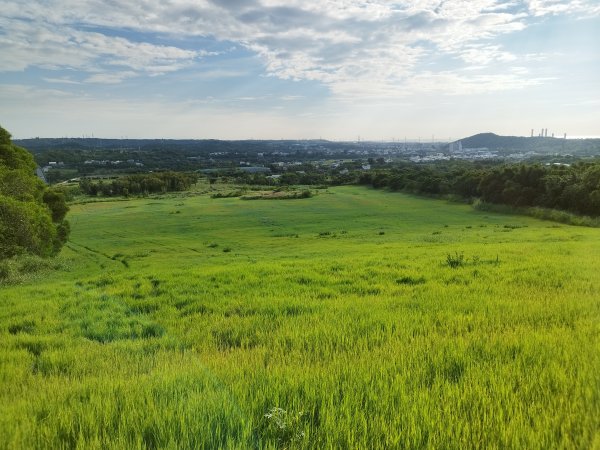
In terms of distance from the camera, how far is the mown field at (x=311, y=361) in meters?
3.45

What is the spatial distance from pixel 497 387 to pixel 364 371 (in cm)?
133

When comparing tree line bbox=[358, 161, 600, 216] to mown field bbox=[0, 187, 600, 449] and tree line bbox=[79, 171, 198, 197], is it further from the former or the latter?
tree line bbox=[79, 171, 198, 197]

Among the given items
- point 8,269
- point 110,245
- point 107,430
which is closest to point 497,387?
point 107,430

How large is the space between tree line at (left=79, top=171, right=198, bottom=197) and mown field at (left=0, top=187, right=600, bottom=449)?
11797cm

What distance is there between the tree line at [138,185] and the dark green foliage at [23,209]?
8464 cm

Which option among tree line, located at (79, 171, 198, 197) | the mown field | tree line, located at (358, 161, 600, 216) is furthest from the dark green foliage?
tree line, located at (79, 171, 198, 197)

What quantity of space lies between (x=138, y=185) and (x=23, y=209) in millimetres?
102099

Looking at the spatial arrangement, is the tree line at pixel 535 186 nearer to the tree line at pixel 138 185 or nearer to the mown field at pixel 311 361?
the mown field at pixel 311 361

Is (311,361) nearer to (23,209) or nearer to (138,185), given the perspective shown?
(23,209)

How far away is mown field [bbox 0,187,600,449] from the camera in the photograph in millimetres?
3449

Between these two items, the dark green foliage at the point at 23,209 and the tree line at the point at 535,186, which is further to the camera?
the tree line at the point at 535,186

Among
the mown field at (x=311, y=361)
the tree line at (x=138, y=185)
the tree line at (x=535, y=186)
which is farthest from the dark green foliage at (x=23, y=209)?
the tree line at (x=138, y=185)

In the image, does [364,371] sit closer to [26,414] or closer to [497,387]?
[497,387]

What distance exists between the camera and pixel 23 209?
28.5m
